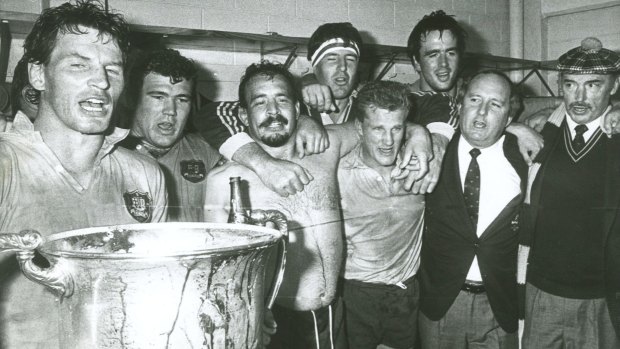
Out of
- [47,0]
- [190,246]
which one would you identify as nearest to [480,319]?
[190,246]

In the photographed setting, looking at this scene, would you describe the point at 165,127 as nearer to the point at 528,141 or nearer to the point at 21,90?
the point at 21,90

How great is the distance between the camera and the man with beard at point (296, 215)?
2.38 metres

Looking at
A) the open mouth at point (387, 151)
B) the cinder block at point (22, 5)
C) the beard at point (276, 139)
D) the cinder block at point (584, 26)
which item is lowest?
the open mouth at point (387, 151)

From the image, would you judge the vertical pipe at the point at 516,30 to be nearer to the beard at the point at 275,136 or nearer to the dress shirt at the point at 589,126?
the dress shirt at the point at 589,126

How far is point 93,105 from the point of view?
5.49 feet

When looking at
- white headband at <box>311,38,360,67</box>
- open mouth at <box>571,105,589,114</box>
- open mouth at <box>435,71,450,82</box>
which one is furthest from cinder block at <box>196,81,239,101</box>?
open mouth at <box>571,105,589,114</box>

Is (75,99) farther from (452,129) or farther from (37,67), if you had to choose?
(452,129)

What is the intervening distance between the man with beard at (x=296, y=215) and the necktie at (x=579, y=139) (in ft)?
4.22

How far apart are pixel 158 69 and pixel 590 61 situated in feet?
7.59

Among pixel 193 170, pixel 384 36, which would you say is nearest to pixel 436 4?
pixel 384 36

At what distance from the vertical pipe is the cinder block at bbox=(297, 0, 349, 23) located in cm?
271

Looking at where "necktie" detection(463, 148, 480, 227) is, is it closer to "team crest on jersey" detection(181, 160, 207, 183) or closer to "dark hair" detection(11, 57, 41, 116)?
"team crest on jersey" detection(181, 160, 207, 183)

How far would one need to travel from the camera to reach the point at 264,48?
429cm

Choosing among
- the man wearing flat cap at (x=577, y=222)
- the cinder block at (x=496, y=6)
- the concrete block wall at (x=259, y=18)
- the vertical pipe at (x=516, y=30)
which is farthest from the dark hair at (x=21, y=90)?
the vertical pipe at (x=516, y=30)
